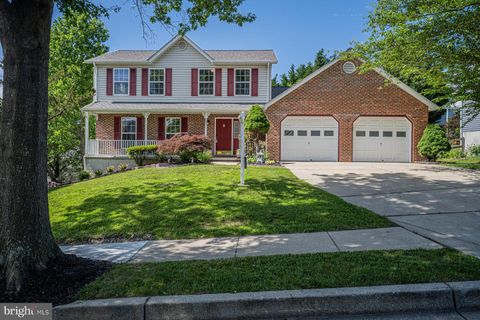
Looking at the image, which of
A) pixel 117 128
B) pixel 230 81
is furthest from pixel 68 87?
pixel 230 81

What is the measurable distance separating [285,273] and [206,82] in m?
16.8

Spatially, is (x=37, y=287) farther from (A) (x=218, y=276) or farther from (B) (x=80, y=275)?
(A) (x=218, y=276)

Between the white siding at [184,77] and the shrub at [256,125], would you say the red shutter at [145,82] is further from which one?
the shrub at [256,125]

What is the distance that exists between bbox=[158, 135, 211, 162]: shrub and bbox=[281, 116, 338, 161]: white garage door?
465cm

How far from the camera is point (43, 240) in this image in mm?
3939

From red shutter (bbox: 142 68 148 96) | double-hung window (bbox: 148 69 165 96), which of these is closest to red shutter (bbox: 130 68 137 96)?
red shutter (bbox: 142 68 148 96)

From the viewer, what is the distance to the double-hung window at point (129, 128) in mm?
19031

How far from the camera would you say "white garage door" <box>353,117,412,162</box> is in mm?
17250

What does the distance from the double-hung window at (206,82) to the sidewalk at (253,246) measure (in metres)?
14.7

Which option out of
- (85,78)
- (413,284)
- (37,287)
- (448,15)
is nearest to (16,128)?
(37,287)

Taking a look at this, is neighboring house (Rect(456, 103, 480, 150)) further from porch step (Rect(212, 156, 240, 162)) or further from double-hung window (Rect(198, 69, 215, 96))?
double-hung window (Rect(198, 69, 215, 96))

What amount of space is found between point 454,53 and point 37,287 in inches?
556

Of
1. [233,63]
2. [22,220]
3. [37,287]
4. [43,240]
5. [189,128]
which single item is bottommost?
[37,287]

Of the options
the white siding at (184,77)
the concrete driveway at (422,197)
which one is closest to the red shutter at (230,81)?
the white siding at (184,77)
